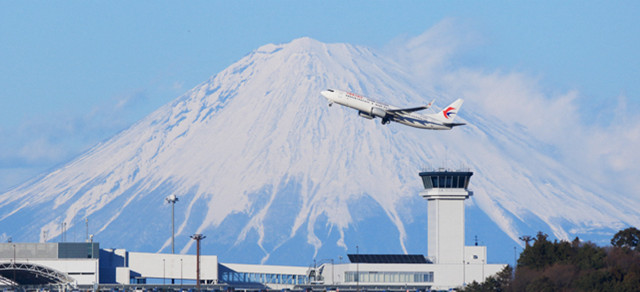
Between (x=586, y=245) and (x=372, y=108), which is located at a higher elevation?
(x=372, y=108)

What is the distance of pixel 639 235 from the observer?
594ft

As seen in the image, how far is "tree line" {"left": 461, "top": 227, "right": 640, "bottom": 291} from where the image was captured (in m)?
151

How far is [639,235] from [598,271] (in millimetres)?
29940

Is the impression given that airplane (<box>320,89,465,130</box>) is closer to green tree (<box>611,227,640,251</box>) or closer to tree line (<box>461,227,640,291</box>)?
tree line (<box>461,227,640,291</box>)

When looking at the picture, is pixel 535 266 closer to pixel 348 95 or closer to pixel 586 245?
pixel 586 245

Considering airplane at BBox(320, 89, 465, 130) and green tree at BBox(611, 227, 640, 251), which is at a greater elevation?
airplane at BBox(320, 89, 465, 130)

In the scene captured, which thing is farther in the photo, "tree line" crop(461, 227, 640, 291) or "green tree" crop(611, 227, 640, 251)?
"green tree" crop(611, 227, 640, 251)

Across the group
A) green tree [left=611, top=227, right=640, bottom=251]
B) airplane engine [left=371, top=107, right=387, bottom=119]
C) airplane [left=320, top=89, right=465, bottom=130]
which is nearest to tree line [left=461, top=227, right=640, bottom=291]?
green tree [left=611, top=227, right=640, bottom=251]

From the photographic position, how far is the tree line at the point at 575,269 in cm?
15125

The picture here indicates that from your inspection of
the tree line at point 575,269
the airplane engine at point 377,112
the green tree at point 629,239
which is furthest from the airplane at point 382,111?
the green tree at point 629,239

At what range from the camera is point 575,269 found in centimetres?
16312

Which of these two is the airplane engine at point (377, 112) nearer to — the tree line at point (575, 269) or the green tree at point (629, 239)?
the tree line at point (575, 269)

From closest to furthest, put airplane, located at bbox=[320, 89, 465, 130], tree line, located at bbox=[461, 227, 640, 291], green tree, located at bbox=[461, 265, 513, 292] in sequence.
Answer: tree line, located at bbox=[461, 227, 640, 291] → green tree, located at bbox=[461, 265, 513, 292] → airplane, located at bbox=[320, 89, 465, 130]

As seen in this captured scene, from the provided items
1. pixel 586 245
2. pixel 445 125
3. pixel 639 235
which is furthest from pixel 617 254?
pixel 445 125
